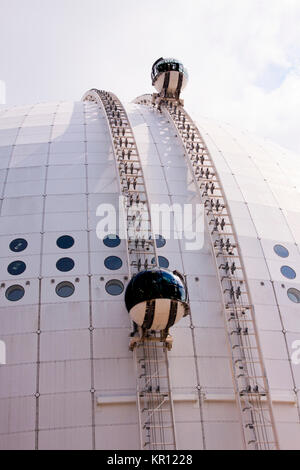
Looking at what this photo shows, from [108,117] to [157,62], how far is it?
32.0ft

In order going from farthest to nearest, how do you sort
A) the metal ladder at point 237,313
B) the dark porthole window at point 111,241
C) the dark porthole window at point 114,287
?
the dark porthole window at point 111,241 → the dark porthole window at point 114,287 → the metal ladder at point 237,313

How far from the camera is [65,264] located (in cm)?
2262

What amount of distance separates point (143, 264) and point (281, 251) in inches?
269

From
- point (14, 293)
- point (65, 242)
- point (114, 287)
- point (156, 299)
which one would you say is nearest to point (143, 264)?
point (114, 287)

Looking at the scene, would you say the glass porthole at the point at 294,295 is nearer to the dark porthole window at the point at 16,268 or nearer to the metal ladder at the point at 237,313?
the metal ladder at the point at 237,313

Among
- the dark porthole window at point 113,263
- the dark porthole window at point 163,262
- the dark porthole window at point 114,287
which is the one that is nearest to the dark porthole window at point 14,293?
the dark porthole window at point 114,287

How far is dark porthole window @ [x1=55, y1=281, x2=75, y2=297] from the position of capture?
2180cm

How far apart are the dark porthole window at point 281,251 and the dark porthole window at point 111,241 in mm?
7423

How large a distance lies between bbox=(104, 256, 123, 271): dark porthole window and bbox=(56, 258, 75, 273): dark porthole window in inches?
56.8

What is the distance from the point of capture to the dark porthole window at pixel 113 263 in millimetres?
22875

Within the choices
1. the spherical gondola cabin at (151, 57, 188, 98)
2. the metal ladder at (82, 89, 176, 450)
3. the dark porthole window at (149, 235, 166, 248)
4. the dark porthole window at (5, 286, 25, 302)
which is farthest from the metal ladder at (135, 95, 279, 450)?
the spherical gondola cabin at (151, 57, 188, 98)

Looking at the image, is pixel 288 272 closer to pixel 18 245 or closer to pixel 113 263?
pixel 113 263
